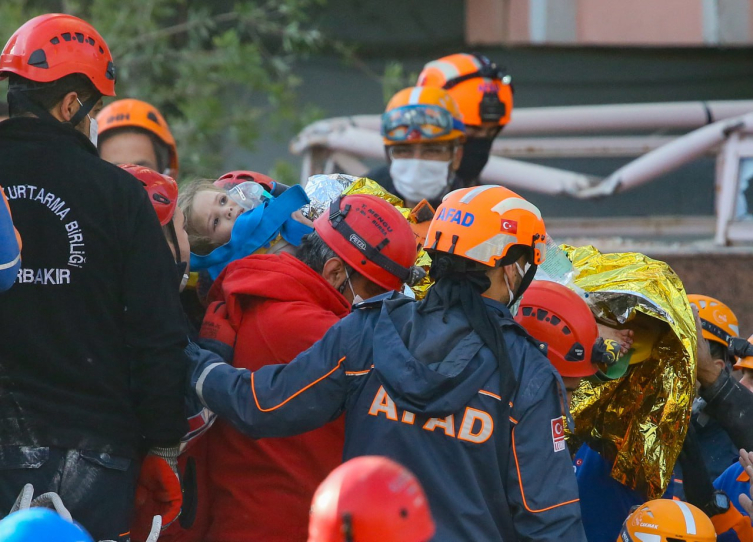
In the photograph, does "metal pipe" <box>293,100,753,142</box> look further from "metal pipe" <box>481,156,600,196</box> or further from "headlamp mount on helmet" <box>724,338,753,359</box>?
"headlamp mount on helmet" <box>724,338,753,359</box>

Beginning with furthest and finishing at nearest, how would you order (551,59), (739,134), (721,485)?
(551,59)
(739,134)
(721,485)

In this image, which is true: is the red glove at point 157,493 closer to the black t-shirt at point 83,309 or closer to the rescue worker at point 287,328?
the black t-shirt at point 83,309

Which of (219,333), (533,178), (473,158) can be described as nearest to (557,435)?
(219,333)

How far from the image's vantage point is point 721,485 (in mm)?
4277

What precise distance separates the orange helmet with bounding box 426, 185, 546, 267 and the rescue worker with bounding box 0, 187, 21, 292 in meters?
1.19

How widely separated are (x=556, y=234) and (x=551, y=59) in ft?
11.0

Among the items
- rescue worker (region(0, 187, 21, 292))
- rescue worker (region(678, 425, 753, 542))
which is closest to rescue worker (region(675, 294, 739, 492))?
rescue worker (region(678, 425, 753, 542))

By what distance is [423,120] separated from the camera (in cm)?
534

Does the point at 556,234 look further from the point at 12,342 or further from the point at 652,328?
the point at 12,342

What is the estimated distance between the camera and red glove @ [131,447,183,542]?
3205 mm

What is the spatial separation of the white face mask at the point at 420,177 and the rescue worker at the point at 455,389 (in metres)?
2.23

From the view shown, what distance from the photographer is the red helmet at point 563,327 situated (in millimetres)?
3492

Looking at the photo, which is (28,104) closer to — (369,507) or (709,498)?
(369,507)

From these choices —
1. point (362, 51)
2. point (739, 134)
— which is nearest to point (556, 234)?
point (739, 134)
